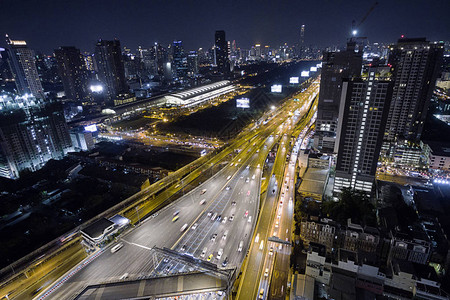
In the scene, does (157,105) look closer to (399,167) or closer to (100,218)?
(100,218)

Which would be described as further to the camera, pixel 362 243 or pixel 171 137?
pixel 171 137

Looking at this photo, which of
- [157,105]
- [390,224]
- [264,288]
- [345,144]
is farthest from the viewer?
[157,105]

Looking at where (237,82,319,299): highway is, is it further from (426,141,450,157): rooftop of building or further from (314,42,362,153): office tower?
(426,141,450,157): rooftop of building

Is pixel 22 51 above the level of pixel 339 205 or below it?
above

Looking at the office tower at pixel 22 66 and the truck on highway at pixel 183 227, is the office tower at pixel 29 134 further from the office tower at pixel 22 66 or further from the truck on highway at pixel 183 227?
the office tower at pixel 22 66

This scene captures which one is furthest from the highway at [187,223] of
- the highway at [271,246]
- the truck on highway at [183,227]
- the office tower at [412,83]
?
the office tower at [412,83]

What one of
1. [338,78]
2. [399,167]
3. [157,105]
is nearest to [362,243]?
[399,167]

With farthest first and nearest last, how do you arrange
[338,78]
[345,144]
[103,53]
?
[103,53] < [338,78] < [345,144]
